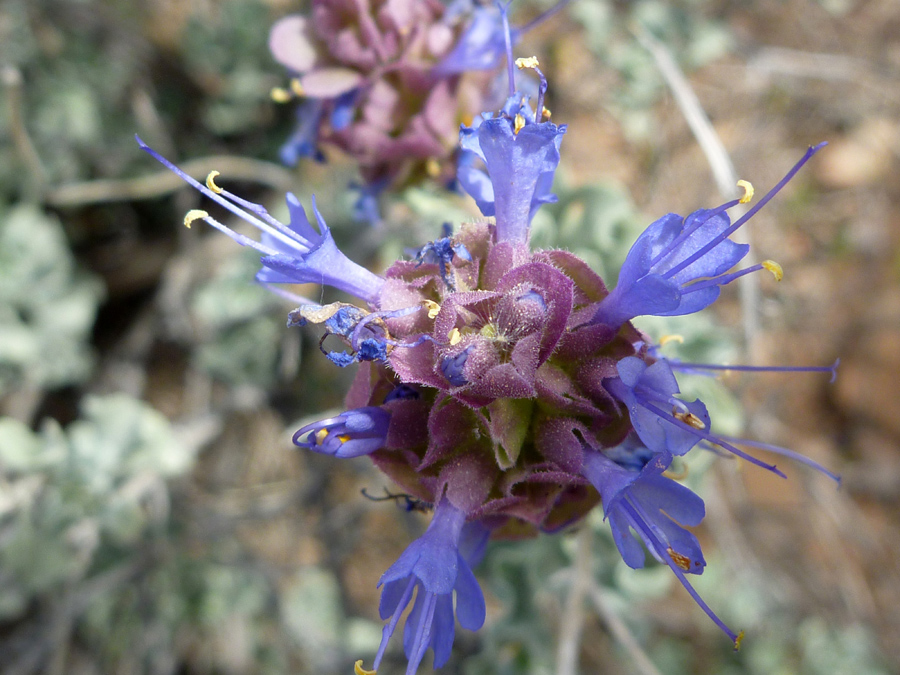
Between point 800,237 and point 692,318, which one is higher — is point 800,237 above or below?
below

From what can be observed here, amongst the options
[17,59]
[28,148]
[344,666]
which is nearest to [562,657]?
[344,666]

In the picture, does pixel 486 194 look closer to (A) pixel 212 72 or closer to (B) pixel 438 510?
(B) pixel 438 510

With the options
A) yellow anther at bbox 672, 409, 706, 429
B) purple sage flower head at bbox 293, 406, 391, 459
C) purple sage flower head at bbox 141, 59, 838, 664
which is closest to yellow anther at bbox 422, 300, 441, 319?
purple sage flower head at bbox 141, 59, 838, 664

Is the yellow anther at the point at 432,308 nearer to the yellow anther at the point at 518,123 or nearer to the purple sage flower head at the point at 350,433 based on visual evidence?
the purple sage flower head at the point at 350,433

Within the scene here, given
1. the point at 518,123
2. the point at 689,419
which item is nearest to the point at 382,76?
the point at 518,123

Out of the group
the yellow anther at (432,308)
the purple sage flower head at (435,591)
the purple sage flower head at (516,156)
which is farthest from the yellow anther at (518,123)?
the purple sage flower head at (435,591)

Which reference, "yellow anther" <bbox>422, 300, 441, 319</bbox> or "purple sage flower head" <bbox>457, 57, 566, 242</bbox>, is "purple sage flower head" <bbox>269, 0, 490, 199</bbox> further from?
"yellow anther" <bbox>422, 300, 441, 319</bbox>

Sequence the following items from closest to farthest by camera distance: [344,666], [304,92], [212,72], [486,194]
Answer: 1. [486,194]
2. [304,92]
3. [344,666]
4. [212,72]
